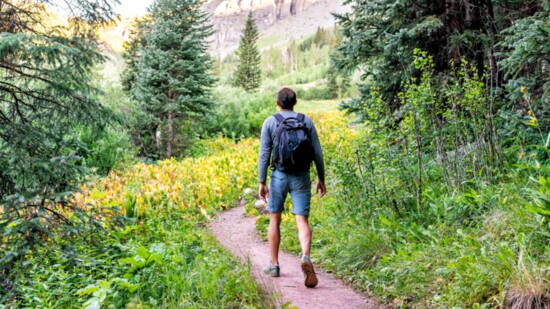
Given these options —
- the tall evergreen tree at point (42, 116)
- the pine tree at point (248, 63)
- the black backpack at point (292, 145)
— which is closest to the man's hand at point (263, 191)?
the black backpack at point (292, 145)

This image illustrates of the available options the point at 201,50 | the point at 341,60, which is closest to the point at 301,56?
the point at 201,50

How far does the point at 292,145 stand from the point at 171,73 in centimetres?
1455

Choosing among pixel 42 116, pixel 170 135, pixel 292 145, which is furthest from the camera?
pixel 170 135

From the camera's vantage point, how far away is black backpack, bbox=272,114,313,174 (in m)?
4.34

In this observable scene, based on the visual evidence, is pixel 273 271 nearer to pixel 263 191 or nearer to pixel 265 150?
pixel 263 191

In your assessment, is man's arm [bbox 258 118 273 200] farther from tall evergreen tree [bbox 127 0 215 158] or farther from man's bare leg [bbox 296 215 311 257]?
tall evergreen tree [bbox 127 0 215 158]

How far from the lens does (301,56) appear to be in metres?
124

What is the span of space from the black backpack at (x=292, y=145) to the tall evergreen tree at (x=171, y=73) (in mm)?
13269

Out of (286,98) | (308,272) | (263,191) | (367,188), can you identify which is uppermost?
(286,98)

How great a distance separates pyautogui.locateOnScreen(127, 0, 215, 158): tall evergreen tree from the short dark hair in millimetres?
13058

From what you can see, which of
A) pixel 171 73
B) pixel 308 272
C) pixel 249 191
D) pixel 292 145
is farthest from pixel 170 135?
pixel 308 272

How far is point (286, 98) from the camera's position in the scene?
15.0 ft

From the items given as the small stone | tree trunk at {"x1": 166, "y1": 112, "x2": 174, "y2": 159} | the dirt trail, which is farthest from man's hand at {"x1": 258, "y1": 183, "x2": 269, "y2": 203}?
tree trunk at {"x1": 166, "y1": 112, "x2": 174, "y2": 159}

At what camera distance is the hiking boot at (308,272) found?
4344mm
